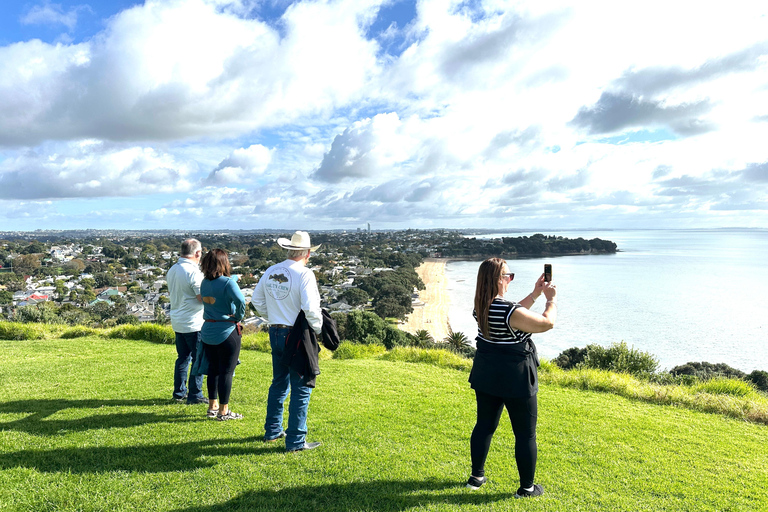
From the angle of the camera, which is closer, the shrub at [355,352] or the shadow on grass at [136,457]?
the shadow on grass at [136,457]

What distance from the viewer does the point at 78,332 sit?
10070 mm

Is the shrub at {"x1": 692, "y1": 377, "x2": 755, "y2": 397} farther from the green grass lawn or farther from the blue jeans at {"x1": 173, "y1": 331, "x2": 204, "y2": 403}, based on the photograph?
the blue jeans at {"x1": 173, "y1": 331, "x2": 204, "y2": 403}

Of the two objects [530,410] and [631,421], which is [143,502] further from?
[631,421]

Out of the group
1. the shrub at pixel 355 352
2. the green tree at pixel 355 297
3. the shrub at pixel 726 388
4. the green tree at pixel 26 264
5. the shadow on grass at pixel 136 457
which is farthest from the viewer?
the green tree at pixel 26 264

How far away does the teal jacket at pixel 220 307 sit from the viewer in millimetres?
3959

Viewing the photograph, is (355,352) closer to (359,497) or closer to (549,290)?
(359,497)

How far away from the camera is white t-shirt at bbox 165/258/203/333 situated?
14.3 feet

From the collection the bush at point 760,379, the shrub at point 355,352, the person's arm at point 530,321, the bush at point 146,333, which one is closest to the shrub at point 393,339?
the shrub at point 355,352

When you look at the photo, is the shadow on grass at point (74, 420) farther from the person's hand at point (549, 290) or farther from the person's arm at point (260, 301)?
the person's hand at point (549, 290)

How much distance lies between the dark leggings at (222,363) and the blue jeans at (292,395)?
0.70m

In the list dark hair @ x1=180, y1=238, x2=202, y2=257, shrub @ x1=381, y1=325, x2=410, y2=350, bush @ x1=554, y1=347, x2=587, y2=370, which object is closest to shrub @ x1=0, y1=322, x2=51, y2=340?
dark hair @ x1=180, y1=238, x2=202, y2=257

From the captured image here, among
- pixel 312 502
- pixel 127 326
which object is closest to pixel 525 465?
pixel 312 502

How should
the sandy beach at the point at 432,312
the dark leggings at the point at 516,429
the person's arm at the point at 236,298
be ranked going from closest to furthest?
the dark leggings at the point at 516,429
the person's arm at the point at 236,298
the sandy beach at the point at 432,312

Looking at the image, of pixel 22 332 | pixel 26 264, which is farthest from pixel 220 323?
pixel 26 264
